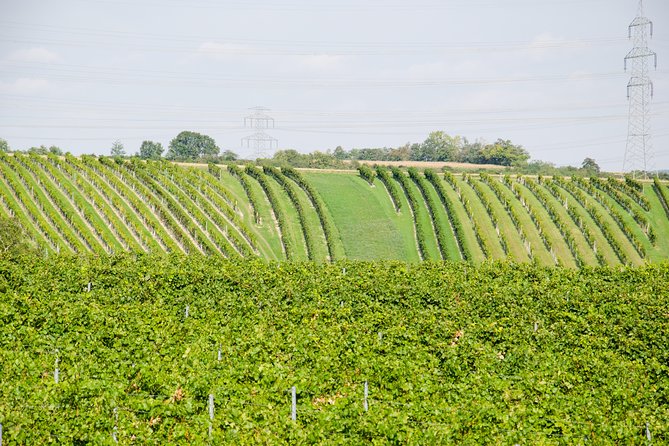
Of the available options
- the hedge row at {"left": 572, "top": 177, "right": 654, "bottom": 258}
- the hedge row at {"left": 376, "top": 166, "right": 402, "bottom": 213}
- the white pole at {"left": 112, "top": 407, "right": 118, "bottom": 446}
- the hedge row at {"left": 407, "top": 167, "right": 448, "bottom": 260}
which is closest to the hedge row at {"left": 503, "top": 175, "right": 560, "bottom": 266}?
the hedge row at {"left": 572, "top": 177, "right": 654, "bottom": 258}

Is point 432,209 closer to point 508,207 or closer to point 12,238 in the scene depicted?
point 508,207

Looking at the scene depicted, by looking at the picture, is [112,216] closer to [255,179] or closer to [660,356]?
[255,179]

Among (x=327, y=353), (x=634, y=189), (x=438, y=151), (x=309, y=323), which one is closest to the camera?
(x=327, y=353)

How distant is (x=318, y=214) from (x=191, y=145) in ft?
214

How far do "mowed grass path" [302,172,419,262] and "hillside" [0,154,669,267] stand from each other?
0.39 feet

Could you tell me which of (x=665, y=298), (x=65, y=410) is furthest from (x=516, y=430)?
(x=665, y=298)

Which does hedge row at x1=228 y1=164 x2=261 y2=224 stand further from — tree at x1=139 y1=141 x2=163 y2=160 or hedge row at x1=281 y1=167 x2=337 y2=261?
tree at x1=139 y1=141 x2=163 y2=160

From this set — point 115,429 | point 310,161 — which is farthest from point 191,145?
point 115,429

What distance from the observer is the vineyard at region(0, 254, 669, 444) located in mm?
17141

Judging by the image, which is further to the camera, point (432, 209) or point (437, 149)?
point (437, 149)

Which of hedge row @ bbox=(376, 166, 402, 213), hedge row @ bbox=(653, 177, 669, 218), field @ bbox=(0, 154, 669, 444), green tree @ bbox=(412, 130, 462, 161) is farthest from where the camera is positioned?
green tree @ bbox=(412, 130, 462, 161)

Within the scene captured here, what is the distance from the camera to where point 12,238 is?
47.3 metres

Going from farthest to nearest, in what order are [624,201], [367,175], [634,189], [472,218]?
[367,175], [634,189], [624,201], [472,218]

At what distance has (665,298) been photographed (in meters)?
33.2
